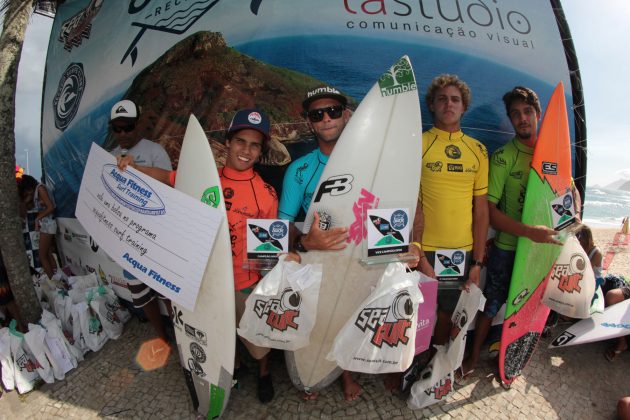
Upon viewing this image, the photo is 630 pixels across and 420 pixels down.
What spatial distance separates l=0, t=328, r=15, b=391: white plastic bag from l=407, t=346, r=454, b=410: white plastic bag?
10.4 feet

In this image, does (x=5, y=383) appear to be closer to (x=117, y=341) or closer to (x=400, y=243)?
(x=117, y=341)

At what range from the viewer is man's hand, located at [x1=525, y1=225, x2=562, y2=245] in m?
2.36

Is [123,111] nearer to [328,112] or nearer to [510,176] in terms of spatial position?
[328,112]

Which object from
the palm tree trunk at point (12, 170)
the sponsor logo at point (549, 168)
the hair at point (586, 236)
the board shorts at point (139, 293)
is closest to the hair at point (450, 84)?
the sponsor logo at point (549, 168)

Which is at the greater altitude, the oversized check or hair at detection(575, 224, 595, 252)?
the oversized check

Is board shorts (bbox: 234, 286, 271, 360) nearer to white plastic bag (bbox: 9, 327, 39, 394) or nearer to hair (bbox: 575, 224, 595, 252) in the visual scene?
white plastic bag (bbox: 9, 327, 39, 394)

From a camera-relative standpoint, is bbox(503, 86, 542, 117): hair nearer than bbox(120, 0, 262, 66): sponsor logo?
Yes

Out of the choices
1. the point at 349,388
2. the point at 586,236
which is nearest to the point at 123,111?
the point at 349,388

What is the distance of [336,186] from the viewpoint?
6.97 ft

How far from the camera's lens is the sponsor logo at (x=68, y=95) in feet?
12.4

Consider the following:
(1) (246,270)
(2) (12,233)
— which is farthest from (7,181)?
(1) (246,270)

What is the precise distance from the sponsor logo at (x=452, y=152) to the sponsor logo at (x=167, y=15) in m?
2.07

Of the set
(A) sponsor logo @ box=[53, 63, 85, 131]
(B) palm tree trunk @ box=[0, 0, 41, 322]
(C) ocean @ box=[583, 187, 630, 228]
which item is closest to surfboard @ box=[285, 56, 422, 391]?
(B) palm tree trunk @ box=[0, 0, 41, 322]

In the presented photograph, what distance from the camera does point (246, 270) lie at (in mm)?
2191
